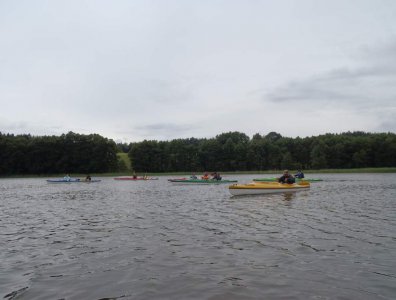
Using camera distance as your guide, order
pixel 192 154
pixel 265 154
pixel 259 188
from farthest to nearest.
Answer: pixel 265 154 < pixel 192 154 < pixel 259 188

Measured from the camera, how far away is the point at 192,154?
126438mm

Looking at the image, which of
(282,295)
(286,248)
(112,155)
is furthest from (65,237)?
(112,155)

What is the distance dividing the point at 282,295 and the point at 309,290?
0.71 metres

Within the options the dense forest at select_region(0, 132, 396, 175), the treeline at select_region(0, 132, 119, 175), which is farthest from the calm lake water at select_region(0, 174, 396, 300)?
the dense forest at select_region(0, 132, 396, 175)

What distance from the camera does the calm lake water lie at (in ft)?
28.8

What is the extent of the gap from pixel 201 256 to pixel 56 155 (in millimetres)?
107602

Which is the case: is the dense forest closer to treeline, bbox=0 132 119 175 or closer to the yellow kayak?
treeline, bbox=0 132 119 175

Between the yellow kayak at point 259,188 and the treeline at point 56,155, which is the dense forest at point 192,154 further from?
the yellow kayak at point 259,188

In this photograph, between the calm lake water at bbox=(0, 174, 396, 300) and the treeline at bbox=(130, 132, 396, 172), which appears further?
the treeline at bbox=(130, 132, 396, 172)

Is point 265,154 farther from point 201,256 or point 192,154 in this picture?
point 201,256

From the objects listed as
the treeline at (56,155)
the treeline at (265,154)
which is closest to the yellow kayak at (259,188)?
the treeline at (56,155)

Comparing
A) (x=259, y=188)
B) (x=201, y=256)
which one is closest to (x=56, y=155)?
(x=259, y=188)

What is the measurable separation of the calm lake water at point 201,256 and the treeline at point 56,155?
93218 millimetres

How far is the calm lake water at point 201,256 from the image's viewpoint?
8773 mm
